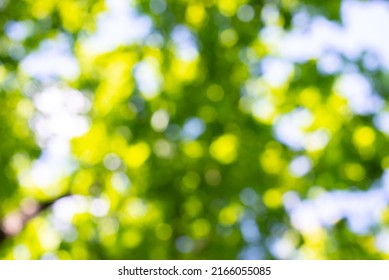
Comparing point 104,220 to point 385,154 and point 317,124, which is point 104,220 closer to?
point 317,124

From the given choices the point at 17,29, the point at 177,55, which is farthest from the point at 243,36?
the point at 17,29

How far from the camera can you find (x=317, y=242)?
619cm

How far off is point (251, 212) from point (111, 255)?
4.59ft

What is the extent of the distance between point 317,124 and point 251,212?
1.09 metres

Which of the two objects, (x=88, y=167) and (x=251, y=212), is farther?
(x=88, y=167)

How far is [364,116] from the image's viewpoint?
5.67 metres

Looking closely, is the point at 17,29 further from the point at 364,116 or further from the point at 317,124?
the point at 364,116
